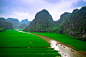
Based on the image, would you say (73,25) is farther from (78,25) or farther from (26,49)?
(26,49)

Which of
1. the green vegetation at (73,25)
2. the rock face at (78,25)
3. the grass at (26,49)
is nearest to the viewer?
the grass at (26,49)

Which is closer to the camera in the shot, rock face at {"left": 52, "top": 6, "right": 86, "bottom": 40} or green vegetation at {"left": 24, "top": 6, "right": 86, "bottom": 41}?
rock face at {"left": 52, "top": 6, "right": 86, "bottom": 40}

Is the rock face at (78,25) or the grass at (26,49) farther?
the rock face at (78,25)

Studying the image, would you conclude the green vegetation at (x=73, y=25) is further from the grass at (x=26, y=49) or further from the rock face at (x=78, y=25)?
the grass at (x=26, y=49)

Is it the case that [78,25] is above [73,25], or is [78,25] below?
below

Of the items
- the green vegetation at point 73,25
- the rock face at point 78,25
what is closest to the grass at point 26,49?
the green vegetation at point 73,25

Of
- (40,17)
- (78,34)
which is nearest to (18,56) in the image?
(78,34)

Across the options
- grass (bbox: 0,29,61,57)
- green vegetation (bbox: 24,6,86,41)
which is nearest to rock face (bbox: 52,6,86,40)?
green vegetation (bbox: 24,6,86,41)

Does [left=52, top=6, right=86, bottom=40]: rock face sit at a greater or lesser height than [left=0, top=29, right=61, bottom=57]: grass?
greater

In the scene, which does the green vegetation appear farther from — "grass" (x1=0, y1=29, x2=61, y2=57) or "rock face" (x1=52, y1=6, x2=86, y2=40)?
"grass" (x1=0, y1=29, x2=61, y2=57)

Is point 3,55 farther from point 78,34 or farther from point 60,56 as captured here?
point 78,34

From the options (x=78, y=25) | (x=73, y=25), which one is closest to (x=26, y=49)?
(x=78, y=25)

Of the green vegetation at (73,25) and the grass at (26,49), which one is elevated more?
the green vegetation at (73,25)

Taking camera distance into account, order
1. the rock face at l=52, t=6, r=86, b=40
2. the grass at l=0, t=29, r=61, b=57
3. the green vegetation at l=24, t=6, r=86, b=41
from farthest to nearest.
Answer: the green vegetation at l=24, t=6, r=86, b=41 → the rock face at l=52, t=6, r=86, b=40 → the grass at l=0, t=29, r=61, b=57
